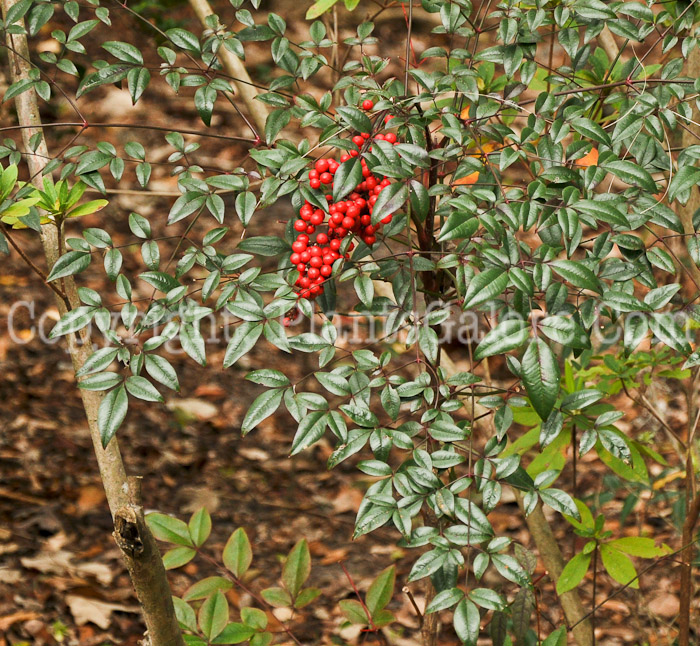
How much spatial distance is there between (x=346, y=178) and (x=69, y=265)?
1.29 ft

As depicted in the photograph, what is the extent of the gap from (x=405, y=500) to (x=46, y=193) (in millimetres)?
666

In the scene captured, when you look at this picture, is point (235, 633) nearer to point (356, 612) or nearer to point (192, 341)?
point (356, 612)

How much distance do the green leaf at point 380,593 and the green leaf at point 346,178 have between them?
810 millimetres

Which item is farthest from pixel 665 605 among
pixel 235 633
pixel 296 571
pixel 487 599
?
pixel 487 599

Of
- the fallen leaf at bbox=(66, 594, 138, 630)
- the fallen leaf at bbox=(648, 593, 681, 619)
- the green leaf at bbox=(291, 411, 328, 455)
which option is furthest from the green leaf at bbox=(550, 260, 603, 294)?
the fallen leaf at bbox=(648, 593, 681, 619)

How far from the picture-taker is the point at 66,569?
2086mm

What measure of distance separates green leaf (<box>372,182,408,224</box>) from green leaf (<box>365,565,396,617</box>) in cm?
79

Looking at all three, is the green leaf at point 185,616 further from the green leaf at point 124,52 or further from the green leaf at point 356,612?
the green leaf at point 124,52

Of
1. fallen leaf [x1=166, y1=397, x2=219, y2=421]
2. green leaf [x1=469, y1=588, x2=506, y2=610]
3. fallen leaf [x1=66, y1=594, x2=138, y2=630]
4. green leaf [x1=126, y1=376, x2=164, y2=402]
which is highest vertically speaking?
green leaf [x1=126, y1=376, x2=164, y2=402]

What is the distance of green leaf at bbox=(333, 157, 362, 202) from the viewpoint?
0.87 metres

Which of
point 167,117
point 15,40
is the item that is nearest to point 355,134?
point 15,40

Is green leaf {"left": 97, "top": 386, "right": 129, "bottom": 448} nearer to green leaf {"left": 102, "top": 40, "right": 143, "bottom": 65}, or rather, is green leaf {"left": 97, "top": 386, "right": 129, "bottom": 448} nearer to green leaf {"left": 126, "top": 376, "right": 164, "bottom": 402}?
green leaf {"left": 126, "top": 376, "right": 164, "bottom": 402}

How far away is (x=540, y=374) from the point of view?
2.57ft

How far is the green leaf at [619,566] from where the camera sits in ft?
4.46
